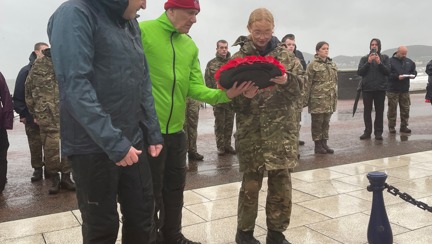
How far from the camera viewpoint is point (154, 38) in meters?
3.46

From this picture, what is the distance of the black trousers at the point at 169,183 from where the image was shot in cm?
354

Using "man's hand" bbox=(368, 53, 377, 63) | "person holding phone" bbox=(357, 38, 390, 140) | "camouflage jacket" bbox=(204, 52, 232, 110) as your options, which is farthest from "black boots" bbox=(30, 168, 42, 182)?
"man's hand" bbox=(368, 53, 377, 63)

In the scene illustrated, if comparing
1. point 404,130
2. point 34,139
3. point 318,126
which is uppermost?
point 34,139

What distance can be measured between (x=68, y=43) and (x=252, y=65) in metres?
1.45

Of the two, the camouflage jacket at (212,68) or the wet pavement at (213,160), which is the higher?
the camouflage jacket at (212,68)

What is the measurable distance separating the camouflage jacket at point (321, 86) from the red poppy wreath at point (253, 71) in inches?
222

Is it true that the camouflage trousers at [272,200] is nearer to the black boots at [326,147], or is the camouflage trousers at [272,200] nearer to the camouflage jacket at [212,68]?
the camouflage jacket at [212,68]

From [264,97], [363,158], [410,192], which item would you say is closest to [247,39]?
[264,97]

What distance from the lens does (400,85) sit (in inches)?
441

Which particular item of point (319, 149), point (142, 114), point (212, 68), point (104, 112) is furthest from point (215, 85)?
point (104, 112)

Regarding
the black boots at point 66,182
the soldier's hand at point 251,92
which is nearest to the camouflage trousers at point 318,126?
the black boots at point 66,182

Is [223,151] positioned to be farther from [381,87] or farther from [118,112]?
[118,112]

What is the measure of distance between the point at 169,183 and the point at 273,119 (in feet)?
3.47

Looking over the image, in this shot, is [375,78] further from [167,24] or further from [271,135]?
[167,24]
